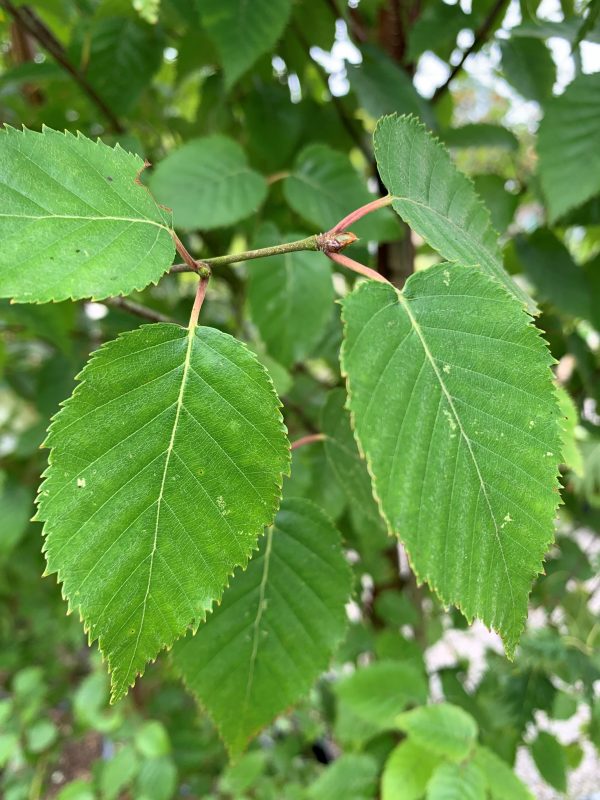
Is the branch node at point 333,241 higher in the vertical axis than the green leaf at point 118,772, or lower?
higher

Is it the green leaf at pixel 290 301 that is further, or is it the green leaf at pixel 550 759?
the green leaf at pixel 550 759

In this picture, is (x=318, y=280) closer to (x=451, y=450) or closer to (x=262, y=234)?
(x=262, y=234)

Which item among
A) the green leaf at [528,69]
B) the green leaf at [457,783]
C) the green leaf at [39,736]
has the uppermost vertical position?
the green leaf at [528,69]

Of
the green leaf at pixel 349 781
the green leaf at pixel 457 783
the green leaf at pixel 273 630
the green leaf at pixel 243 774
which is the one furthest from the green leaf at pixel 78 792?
the green leaf at pixel 273 630

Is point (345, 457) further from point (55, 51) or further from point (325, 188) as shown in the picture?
point (55, 51)

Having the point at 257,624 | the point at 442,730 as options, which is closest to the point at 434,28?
the point at 257,624

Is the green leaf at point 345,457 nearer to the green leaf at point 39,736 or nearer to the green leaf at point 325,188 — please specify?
the green leaf at point 325,188

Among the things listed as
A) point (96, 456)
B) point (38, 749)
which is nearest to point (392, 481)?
point (96, 456)

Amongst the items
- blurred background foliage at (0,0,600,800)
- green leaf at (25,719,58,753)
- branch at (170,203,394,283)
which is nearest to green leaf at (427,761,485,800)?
blurred background foliage at (0,0,600,800)
